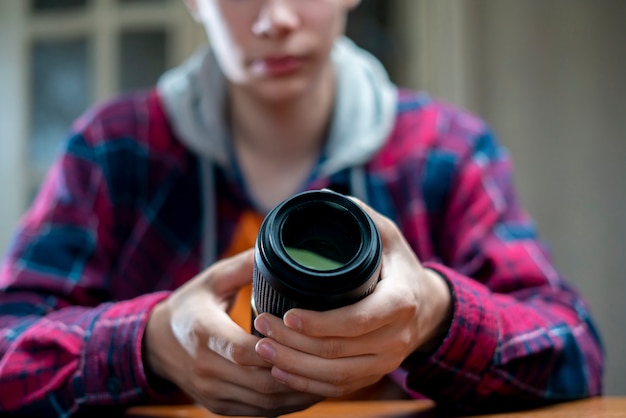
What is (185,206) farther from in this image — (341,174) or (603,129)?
(603,129)

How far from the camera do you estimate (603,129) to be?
4.66 feet

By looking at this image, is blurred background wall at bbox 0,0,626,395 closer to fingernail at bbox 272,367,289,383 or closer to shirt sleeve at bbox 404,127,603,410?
shirt sleeve at bbox 404,127,603,410

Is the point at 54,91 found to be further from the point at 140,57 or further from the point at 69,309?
the point at 69,309

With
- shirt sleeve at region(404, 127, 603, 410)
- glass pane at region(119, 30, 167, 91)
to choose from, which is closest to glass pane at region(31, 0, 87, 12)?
glass pane at region(119, 30, 167, 91)

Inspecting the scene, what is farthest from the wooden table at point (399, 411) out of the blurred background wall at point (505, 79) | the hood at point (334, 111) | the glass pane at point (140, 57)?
the glass pane at point (140, 57)

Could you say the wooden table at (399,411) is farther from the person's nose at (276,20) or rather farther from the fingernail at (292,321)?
the person's nose at (276,20)

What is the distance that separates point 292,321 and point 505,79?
1.13m

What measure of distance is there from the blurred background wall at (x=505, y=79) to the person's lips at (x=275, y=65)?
0.77 meters

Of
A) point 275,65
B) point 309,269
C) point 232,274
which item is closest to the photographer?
point 309,269

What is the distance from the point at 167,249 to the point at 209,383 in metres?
0.33

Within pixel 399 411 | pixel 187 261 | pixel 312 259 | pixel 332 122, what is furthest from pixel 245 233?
pixel 312 259

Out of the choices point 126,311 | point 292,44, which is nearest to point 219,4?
point 292,44

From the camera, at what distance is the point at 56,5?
166cm

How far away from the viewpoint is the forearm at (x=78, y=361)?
638 millimetres
